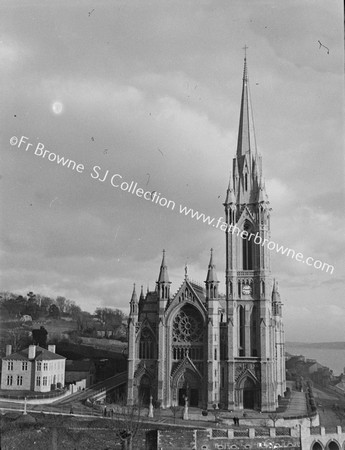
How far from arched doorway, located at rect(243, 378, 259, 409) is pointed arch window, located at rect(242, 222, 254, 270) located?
12702 millimetres

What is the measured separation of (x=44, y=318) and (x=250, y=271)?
62.4m

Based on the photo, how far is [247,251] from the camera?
6184cm

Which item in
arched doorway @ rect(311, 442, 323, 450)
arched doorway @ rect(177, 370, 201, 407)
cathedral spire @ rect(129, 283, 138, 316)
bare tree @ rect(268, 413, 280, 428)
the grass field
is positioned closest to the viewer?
the grass field

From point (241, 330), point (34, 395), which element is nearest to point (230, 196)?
point (241, 330)

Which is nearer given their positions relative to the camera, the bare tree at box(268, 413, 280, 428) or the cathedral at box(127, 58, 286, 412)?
the bare tree at box(268, 413, 280, 428)

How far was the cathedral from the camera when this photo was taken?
57125mm

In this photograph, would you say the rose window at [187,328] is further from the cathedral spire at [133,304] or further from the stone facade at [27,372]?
the stone facade at [27,372]

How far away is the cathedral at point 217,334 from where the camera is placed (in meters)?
57.1

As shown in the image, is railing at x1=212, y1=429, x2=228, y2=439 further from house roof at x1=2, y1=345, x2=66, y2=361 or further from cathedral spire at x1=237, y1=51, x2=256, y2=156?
cathedral spire at x1=237, y1=51, x2=256, y2=156

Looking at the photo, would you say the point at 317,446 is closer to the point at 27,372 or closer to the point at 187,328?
the point at 187,328

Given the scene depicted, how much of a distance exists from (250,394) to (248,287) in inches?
455

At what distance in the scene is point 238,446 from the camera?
1574 inches

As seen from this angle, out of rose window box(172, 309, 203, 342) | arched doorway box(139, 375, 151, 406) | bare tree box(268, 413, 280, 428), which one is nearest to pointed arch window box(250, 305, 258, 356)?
rose window box(172, 309, 203, 342)

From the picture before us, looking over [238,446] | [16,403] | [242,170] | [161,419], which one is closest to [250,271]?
[242,170]
